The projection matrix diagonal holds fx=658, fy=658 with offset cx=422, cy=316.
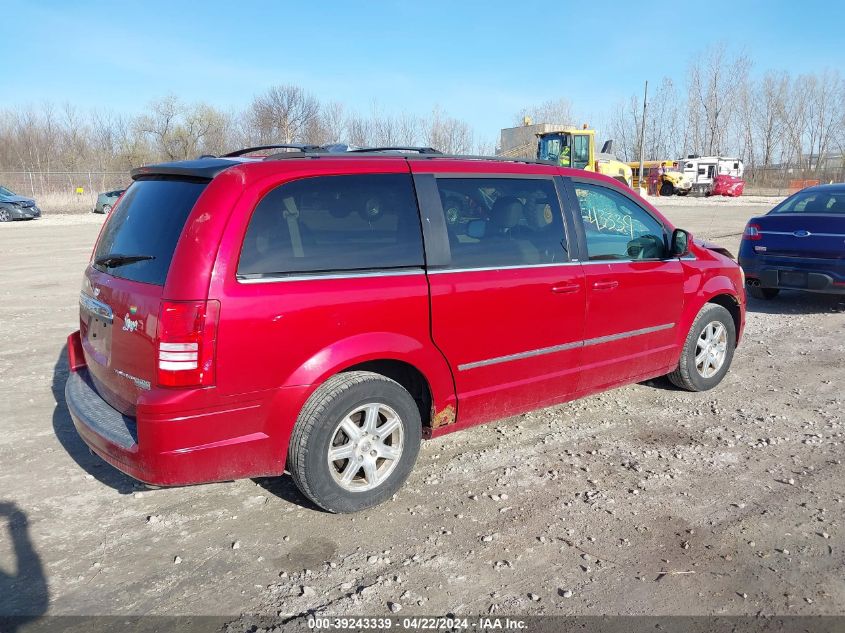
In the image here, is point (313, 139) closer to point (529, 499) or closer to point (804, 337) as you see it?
point (804, 337)

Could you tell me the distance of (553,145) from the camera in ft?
100.0

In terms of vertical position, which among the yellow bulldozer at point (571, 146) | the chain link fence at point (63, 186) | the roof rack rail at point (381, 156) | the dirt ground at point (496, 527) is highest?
the yellow bulldozer at point (571, 146)

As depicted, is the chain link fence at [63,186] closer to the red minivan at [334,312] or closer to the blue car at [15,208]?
the blue car at [15,208]

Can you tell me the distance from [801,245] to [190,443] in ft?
26.1

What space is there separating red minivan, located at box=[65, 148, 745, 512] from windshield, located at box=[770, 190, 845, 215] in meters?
5.44

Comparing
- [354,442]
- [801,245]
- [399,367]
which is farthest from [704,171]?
[354,442]

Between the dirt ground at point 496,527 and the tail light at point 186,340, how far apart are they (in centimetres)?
93

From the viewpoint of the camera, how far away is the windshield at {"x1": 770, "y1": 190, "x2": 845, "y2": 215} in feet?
27.9

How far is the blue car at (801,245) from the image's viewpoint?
7.98m

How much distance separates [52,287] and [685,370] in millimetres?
9570

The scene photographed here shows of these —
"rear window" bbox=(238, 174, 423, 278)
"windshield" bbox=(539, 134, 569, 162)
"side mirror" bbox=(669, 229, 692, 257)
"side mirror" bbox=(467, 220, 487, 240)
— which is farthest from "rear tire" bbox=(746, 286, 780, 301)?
"windshield" bbox=(539, 134, 569, 162)

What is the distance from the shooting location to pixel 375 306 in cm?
346

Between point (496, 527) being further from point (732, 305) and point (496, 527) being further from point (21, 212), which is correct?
point (21, 212)

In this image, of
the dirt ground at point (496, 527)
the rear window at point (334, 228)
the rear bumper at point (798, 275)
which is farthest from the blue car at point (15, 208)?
the rear window at point (334, 228)
